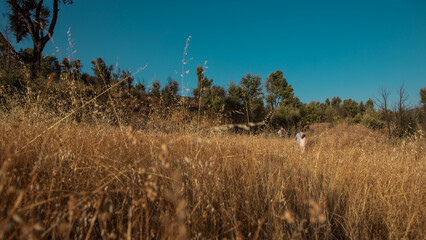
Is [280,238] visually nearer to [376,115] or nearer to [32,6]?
[32,6]

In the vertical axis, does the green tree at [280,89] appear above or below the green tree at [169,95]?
above

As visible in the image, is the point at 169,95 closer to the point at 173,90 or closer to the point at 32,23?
the point at 173,90

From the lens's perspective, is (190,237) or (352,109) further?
(352,109)

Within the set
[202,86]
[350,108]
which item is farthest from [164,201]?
[350,108]

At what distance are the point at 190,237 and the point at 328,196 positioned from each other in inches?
52.8

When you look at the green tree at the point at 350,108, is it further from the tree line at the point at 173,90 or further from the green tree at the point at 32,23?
the green tree at the point at 32,23

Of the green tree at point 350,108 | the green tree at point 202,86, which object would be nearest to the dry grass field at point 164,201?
the green tree at point 202,86

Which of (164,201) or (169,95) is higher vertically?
(169,95)

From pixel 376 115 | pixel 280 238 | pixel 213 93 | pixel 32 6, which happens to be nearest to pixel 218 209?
pixel 280 238

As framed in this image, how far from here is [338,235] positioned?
3.92ft

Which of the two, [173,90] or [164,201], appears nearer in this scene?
[164,201]

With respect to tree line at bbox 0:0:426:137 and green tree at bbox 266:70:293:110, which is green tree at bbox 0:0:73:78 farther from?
green tree at bbox 266:70:293:110

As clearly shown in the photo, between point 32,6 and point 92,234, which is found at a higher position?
point 32,6

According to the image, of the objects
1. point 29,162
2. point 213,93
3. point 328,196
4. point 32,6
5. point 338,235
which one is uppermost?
point 32,6
